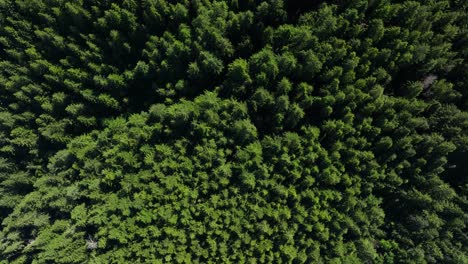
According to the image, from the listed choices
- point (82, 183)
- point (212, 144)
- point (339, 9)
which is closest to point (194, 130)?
point (212, 144)

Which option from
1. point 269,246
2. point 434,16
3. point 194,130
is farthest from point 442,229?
point 194,130

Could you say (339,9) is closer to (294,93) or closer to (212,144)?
(294,93)

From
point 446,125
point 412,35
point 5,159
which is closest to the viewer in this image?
point 412,35

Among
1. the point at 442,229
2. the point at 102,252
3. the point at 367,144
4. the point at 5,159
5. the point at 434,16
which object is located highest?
the point at 434,16

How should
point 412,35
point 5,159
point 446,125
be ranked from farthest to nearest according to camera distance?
point 5,159 < point 446,125 < point 412,35

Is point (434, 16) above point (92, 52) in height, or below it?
above

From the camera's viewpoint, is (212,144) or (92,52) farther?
(92,52)
